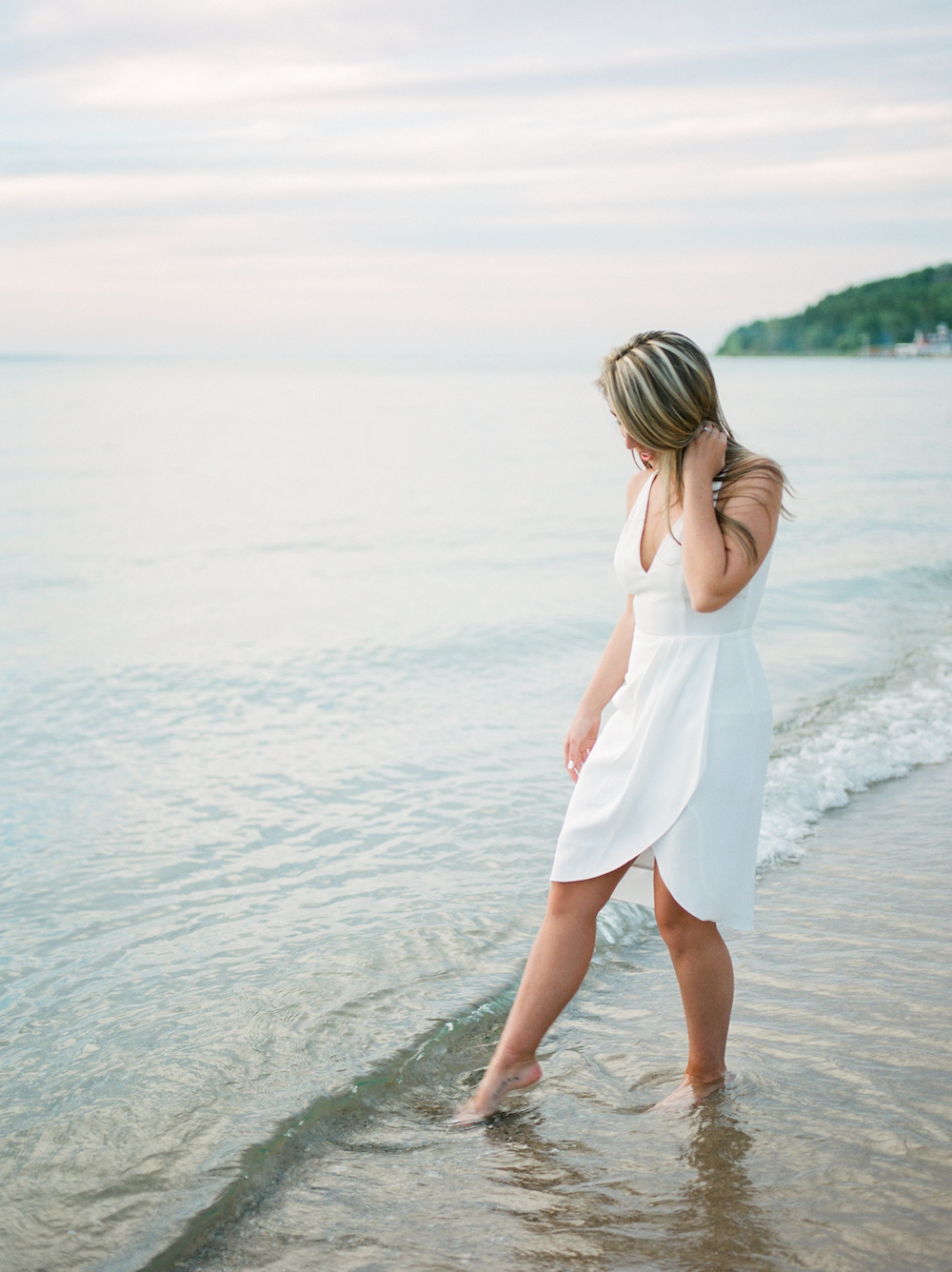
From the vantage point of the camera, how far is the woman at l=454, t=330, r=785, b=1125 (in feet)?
9.08

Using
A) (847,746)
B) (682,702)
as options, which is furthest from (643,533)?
(847,746)

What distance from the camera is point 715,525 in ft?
9.00

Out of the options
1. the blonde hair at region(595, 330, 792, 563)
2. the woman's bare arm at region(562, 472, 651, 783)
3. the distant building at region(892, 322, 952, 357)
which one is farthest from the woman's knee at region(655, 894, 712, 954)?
the distant building at region(892, 322, 952, 357)

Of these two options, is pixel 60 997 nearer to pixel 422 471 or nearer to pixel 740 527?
pixel 740 527

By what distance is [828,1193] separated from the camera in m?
2.79

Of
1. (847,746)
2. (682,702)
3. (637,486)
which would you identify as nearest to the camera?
(682,702)

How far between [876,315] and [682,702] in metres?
151

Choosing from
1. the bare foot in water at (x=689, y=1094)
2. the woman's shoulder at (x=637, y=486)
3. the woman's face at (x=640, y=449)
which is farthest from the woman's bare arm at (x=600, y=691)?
the bare foot in water at (x=689, y=1094)

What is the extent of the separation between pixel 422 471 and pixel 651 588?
26.1 meters

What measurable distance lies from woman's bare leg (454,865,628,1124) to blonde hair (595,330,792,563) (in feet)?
3.33

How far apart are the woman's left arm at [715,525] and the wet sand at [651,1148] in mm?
1488

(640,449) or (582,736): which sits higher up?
(640,449)

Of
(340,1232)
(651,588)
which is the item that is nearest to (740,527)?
(651,588)

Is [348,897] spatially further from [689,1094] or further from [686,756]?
[686,756]
